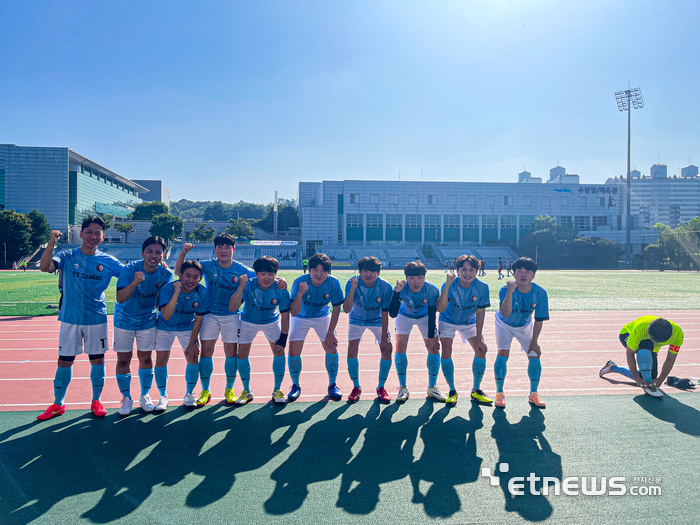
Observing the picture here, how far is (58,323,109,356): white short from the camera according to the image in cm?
494

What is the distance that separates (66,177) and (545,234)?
80.1m

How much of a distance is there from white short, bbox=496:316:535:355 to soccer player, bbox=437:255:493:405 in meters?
0.26

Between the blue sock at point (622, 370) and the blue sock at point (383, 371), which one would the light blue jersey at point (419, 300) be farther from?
the blue sock at point (622, 370)

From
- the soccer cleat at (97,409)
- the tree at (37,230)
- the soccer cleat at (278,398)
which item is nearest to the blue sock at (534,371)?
the soccer cleat at (278,398)

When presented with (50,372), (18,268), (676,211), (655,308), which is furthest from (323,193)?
(676,211)

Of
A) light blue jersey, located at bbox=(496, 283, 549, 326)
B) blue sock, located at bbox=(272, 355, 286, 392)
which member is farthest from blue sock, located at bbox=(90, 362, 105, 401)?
light blue jersey, located at bbox=(496, 283, 549, 326)

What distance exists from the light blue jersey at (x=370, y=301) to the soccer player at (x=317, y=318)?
25cm

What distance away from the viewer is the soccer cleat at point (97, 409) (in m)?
4.90

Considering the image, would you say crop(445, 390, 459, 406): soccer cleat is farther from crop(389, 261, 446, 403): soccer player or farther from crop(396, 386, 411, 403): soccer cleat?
crop(396, 386, 411, 403): soccer cleat

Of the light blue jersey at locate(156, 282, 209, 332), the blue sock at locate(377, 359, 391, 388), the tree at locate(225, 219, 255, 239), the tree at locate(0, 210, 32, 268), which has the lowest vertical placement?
the blue sock at locate(377, 359, 391, 388)

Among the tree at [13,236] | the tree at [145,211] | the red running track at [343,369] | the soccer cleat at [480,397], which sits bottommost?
the red running track at [343,369]

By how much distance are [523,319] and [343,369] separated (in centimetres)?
317

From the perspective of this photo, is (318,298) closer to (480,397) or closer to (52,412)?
(480,397)

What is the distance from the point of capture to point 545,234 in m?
62.8
